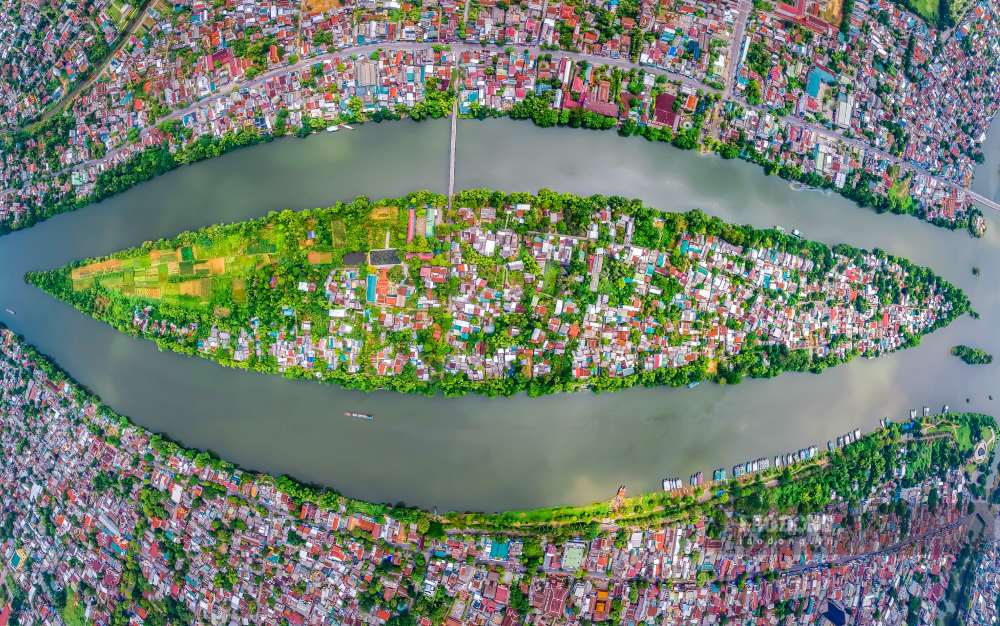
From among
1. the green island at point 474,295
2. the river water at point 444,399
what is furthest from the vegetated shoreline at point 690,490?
the green island at point 474,295

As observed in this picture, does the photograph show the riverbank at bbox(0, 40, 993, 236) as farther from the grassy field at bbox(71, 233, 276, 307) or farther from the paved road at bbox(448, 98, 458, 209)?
the grassy field at bbox(71, 233, 276, 307)

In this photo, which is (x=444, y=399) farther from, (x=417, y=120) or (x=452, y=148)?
A: (x=417, y=120)

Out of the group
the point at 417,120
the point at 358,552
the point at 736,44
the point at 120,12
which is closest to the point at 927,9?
the point at 736,44

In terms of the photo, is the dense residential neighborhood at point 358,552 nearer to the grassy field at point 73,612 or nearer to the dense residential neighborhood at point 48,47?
the grassy field at point 73,612

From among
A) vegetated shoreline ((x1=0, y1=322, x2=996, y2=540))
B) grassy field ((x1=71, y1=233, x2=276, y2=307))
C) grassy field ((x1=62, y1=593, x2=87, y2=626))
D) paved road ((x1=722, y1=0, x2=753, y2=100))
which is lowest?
grassy field ((x1=62, y1=593, x2=87, y2=626))

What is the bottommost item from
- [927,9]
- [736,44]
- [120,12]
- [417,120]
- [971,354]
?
[971,354]

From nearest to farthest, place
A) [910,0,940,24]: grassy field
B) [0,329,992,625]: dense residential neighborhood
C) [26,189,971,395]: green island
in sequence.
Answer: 1. [0,329,992,625]: dense residential neighborhood
2. [26,189,971,395]: green island
3. [910,0,940,24]: grassy field


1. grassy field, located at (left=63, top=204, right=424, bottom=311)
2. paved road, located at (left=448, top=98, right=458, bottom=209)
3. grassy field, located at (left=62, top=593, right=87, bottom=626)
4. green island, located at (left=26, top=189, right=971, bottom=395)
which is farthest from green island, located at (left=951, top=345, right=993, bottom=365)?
grassy field, located at (left=62, top=593, right=87, bottom=626)
